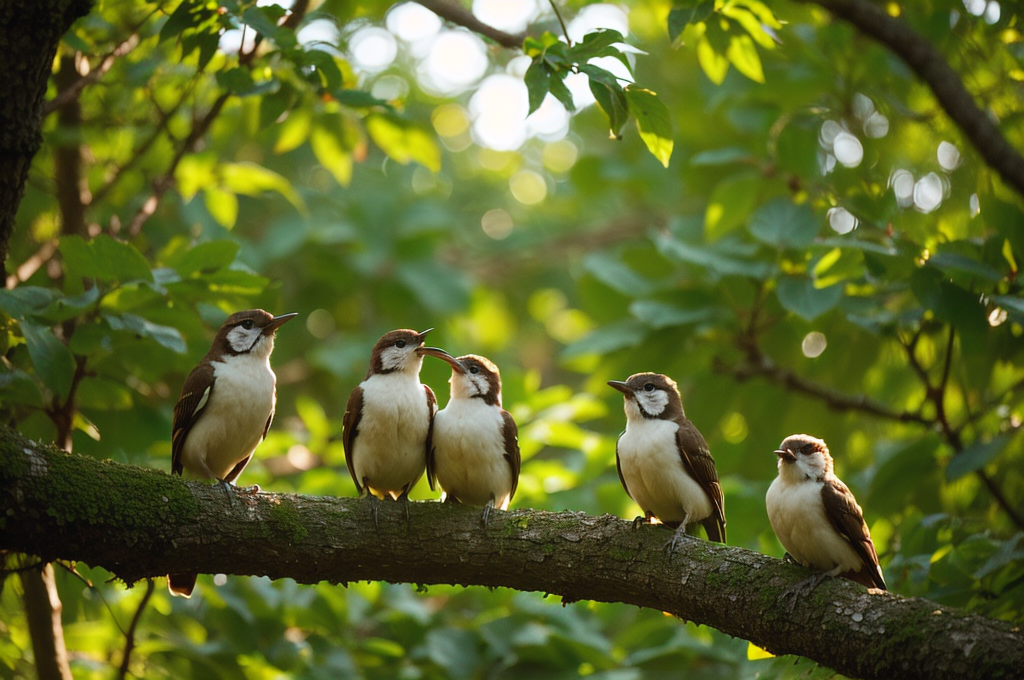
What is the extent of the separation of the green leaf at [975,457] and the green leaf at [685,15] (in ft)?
10.6

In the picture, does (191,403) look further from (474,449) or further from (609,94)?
(609,94)

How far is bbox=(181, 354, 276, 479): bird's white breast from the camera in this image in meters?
4.99

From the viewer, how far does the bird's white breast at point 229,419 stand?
16.4 feet

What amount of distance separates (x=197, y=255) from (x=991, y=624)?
441 centimetres

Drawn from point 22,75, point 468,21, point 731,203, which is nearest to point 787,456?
point 731,203

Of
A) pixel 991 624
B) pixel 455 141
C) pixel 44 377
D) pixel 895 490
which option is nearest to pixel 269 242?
pixel 44 377

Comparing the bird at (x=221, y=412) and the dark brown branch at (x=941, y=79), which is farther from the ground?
the dark brown branch at (x=941, y=79)

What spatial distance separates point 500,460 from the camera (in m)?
5.08

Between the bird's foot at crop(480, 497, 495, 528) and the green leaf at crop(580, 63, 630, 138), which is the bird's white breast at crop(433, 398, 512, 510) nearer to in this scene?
the bird's foot at crop(480, 497, 495, 528)

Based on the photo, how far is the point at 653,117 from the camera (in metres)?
4.25

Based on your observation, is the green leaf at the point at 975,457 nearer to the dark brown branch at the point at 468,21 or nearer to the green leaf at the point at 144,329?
the dark brown branch at the point at 468,21

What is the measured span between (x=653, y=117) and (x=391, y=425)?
2.30 meters

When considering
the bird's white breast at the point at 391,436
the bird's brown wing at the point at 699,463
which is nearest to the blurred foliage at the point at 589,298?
the bird's brown wing at the point at 699,463

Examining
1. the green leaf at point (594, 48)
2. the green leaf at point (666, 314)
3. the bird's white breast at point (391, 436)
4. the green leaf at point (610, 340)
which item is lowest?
the bird's white breast at point (391, 436)
